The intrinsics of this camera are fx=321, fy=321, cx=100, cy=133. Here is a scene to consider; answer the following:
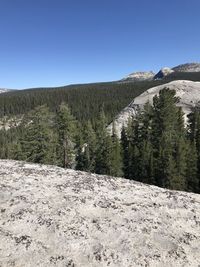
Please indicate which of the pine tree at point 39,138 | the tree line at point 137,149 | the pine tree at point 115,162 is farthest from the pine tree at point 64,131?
the pine tree at point 115,162

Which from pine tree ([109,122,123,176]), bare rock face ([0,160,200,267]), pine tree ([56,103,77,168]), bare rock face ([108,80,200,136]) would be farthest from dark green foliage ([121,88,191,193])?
bare rock face ([108,80,200,136])

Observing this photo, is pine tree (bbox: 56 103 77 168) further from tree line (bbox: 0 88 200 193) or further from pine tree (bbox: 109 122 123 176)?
pine tree (bbox: 109 122 123 176)

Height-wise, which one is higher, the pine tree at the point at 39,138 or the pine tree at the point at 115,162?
the pine tree at the point at 39,138

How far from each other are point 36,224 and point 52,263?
128 inches

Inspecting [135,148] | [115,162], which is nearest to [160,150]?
[135,148]

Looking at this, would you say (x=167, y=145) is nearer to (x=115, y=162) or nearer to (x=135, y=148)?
(x=135, y=148)

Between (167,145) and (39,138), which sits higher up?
(39,138)

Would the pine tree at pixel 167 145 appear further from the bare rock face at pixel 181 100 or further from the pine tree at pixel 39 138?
the bare rock face at pixel 181 100

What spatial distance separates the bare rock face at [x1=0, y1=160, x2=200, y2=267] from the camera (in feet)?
49.0

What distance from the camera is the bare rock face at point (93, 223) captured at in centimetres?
1494

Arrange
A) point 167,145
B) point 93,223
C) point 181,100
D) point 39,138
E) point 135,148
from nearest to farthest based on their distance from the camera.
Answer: point 93,223, point 39,138, point 167,145, point 135,148, point 181,100

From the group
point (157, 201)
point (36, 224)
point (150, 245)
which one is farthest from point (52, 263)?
point (157, 201)

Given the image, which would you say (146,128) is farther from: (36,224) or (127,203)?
(36,224)

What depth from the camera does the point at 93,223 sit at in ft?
57.2
